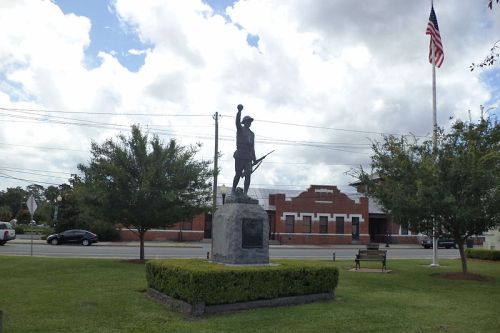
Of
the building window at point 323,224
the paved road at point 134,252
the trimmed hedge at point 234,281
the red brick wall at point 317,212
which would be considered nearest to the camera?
the trimmed hedge at point 234,281

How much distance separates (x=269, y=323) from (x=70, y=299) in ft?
15.9

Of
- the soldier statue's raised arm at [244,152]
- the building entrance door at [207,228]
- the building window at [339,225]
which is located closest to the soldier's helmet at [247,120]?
the soldier statue's raised arm at [244,152]

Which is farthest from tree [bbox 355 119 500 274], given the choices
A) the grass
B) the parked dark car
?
the parked dark car

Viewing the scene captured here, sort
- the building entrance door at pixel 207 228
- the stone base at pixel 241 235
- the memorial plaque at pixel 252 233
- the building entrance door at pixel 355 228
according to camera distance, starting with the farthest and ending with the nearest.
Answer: the building entrance door at pixel 355 228
the building entrance door at pixel 207 228
the memorial plaque at pixel 252 233
the stone base at pixel 241 235

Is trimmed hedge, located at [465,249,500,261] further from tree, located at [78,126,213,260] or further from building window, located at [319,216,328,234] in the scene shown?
building window, located at [319,216,328,234]

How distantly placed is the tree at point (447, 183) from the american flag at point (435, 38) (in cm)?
631

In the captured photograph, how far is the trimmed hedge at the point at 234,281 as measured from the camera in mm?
9805

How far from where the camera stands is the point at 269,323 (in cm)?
920

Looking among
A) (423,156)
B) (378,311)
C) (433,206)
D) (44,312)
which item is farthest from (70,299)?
(423,156)

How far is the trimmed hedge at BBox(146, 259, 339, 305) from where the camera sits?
32.2 feet

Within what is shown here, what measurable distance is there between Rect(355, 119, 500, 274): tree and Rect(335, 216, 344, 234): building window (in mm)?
34074

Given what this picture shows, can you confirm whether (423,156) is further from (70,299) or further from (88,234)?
(88,234)

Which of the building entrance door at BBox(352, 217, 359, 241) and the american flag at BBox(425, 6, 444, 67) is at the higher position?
the american flag at BBox(425, 6, 444, 67)

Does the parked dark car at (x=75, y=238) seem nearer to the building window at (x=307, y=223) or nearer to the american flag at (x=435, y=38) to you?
the building window at (x=307, y=223)
